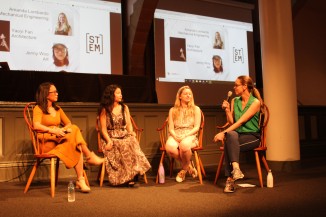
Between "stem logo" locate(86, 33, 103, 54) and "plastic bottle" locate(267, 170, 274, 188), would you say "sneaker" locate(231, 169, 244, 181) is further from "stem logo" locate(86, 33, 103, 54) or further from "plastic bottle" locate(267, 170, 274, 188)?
"stem logo" locate(86, 33, 103, 54)

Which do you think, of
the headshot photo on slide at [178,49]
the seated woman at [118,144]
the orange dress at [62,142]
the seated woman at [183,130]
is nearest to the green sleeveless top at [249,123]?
the seated woman at [183,130]

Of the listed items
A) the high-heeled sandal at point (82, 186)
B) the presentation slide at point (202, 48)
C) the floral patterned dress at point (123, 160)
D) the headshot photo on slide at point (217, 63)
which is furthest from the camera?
the headshot photo on slide at point (217, 63)

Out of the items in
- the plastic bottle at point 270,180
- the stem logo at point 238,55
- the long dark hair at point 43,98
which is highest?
the stem logo at point 238,55

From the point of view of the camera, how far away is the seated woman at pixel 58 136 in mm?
3299

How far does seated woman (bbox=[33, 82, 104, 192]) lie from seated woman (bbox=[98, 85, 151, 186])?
0.18 metres

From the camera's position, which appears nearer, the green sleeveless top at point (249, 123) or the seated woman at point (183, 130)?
the green sleeveless top at point (249, 123)

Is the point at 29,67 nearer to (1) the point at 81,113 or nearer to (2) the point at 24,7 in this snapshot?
(2) the point at 24,7

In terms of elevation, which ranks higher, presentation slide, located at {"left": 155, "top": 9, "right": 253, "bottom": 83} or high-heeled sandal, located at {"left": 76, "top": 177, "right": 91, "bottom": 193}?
presentation slide, located at {"left": 155, "top": 9, "right": 253, "bottom": 83}


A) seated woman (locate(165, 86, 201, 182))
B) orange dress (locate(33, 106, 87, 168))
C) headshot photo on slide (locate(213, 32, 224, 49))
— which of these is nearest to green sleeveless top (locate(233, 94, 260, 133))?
seated woman (locate(165, 86, 201, 182))

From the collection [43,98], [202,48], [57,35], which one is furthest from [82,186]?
[202,48]

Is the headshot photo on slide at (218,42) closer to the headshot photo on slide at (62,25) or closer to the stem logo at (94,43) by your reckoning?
the stem logo at (94,43)

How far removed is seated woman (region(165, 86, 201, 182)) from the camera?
3.92m

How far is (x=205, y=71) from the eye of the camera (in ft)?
22.0

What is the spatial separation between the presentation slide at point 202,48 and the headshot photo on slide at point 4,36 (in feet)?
8.04
